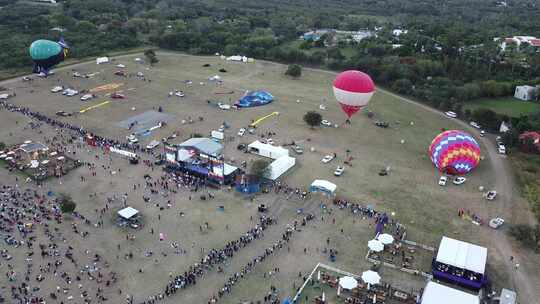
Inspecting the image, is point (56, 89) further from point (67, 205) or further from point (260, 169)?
point (260, 169)

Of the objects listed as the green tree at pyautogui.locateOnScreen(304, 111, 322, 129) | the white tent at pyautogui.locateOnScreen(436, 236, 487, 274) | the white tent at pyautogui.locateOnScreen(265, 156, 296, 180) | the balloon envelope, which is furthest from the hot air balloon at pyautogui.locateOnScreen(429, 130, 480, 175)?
the balloon envelope

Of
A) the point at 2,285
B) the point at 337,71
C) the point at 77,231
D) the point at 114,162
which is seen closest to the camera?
the point at 2,285

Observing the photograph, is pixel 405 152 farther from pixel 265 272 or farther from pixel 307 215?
pixel 265 272

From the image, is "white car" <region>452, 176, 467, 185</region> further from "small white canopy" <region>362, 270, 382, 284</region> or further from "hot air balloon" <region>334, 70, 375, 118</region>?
"small white canopy" <region>362, 270, 382, 284</region>

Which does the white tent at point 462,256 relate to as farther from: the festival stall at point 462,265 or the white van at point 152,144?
the white van at point 152,144

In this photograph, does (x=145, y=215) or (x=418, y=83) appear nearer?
(x=145, y=215)

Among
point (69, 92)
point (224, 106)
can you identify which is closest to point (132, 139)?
point (224, 106)

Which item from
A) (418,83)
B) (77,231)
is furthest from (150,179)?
(418,83)
